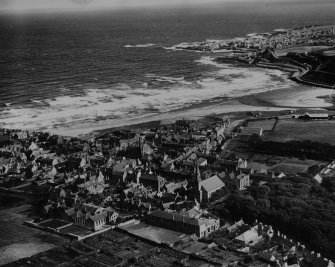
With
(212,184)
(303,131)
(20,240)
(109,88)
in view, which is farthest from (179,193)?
(109,88)

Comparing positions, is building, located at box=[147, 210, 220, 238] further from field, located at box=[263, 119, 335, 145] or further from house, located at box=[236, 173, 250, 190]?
field, located at box=[263, 119, 335, 145]

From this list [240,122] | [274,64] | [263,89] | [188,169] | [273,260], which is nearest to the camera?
[273,260]

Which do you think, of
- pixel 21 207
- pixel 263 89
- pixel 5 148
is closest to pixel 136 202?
pixel 21 207

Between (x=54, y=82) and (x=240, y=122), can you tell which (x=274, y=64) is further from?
(x=240, y=122)

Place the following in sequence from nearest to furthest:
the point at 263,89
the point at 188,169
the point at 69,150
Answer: the point at 188,169, the point at 69,150, the point at 263,89

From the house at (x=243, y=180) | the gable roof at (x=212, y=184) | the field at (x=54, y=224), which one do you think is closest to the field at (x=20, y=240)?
the field at (x=54, y=224)

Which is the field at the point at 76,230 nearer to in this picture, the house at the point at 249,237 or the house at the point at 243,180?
the house at the point at 249,237
